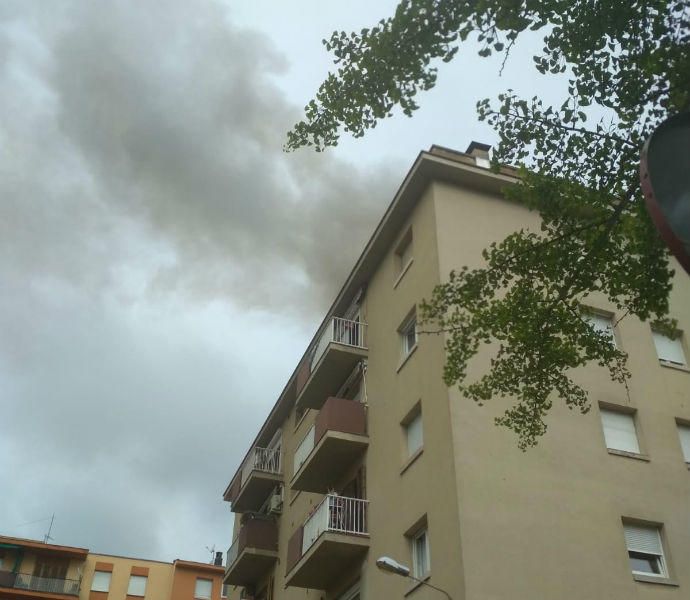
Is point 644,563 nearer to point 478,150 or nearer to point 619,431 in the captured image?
point 619,431

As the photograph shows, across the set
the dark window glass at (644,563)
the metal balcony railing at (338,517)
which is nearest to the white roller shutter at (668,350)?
the dark window glass at (644,563)

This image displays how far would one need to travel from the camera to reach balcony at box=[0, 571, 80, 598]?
164 ft

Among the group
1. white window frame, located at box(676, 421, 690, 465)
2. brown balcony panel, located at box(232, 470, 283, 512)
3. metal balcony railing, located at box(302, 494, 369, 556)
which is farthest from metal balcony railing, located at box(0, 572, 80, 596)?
white window frame, located at box(676, 421, 690, 465)

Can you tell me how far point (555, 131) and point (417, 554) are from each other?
990 cm

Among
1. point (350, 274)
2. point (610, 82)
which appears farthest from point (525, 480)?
point (350, 274)

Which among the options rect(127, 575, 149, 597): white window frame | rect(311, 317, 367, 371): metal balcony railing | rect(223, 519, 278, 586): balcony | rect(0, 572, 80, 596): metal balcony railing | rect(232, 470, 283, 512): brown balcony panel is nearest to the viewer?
rect(311, 317, 367, 371): metal balcony railing

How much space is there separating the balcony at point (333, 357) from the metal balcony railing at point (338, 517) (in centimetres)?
447

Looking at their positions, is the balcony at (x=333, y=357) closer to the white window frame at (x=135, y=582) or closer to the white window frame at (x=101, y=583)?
the white window frame at (x=135, y=582)

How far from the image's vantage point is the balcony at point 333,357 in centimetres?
2302

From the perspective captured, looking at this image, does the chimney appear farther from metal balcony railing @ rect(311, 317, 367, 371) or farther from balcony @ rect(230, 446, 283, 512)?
balcony @ rect(230, 446, 283, 512)

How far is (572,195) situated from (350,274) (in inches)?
558

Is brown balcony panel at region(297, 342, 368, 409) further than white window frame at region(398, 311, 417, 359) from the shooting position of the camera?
Yes

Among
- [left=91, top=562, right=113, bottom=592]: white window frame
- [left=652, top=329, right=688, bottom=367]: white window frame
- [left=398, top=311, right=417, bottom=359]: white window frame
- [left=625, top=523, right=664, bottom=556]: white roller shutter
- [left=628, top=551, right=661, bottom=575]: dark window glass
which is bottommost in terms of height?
[left=628, top=551, right=661, bottom=575]: dark window glass

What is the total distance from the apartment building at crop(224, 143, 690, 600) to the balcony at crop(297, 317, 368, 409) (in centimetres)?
6
